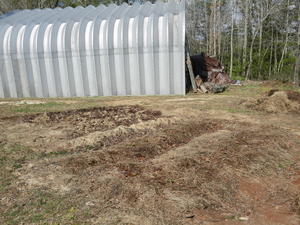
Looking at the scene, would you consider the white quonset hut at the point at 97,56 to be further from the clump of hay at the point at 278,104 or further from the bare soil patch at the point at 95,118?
the clump of hay at the point at 278,104

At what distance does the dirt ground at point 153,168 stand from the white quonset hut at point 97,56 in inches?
139

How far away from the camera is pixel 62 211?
9.87ft

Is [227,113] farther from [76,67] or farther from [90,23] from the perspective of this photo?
[90,23]

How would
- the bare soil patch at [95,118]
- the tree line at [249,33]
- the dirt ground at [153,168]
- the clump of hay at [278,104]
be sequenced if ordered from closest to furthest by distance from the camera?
the dirt ground at [153,168], the bare soil patch at [95,118], the clump of hay at [278,104], the tree line at [249,33]

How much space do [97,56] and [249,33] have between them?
1475cm

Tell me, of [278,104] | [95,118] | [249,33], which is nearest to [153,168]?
[95,118]

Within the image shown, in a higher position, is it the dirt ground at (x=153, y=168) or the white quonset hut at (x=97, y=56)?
the white quonset hut at (x=97, y=56)

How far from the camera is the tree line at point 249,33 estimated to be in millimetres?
17250

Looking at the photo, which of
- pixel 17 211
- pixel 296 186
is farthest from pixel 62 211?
pixel 296 186

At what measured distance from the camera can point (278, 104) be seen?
7.45 metres

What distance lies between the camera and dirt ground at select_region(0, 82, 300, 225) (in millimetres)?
2973

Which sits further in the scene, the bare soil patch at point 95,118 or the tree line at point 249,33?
the tree line at point 249,33

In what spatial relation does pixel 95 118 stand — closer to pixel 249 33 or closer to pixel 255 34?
pixel 255 34

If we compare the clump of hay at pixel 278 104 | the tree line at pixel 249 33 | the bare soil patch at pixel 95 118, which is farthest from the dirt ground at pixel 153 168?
the tree line at pixel 249 33
